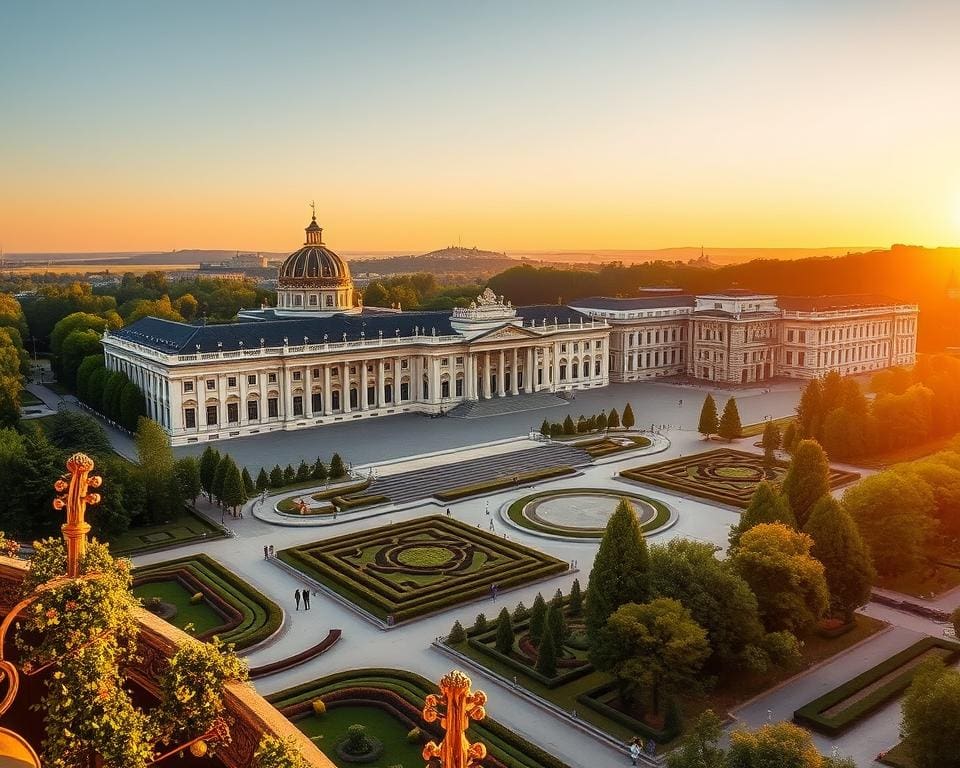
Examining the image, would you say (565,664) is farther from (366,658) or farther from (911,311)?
(911,311)

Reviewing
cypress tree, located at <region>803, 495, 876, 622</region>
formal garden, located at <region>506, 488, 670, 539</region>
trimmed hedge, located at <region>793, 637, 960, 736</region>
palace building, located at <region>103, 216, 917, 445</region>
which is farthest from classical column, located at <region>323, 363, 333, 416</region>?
trimmed hedge, located at <region>793, 637, 960, 736</region>

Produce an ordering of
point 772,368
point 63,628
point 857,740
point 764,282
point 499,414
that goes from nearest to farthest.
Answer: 1. point 63,628
2. point 857,740
3. point 499,414
4. point 772,368
5. point 764,282

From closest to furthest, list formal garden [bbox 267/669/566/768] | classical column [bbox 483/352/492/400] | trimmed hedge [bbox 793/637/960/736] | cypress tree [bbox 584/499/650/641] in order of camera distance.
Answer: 1. formal garden [bbox 267/669/566/768]
2. trimmed hedge [bbox 793/637/960/736]
3. cypress tree [bbox 584/499/650/641]
4. classical column [bbox 483/352/492/400]

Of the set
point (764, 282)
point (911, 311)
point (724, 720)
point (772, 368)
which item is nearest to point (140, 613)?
point (724, 720)

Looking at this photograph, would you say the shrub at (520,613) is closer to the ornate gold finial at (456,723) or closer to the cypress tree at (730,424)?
the ornate gold finial at (456,723)

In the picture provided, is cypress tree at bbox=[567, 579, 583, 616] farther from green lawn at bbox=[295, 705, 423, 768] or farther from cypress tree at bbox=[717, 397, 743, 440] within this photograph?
cypress tree at bbox=[717, 397, 743, 440]

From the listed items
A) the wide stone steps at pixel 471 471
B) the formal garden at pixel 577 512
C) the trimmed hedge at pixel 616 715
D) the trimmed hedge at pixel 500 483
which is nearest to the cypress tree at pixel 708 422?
the wide stone steps at pixel 471 471
